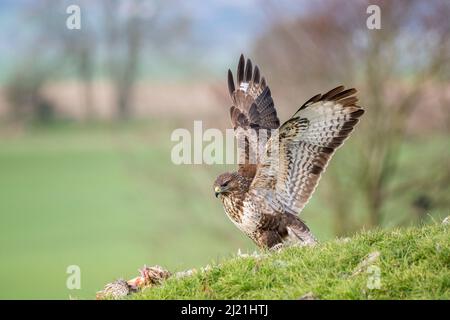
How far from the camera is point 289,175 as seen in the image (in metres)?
8.77

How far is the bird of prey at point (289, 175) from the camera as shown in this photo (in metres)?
8.48

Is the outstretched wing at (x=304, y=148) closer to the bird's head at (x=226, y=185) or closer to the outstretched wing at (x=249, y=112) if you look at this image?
the bird's head at (x=226, y=185)

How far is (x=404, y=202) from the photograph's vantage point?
19.8 metres

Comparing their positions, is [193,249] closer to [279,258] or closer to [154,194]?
[154,194]

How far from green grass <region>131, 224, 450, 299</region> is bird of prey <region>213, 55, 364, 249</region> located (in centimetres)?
103

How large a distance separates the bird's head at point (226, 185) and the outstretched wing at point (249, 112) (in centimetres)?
27

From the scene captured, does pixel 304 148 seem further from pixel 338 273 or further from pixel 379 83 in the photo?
pixel 379 83

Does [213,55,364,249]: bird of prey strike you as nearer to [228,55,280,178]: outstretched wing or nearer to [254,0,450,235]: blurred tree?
[228,55,280,178]: outstretched wing

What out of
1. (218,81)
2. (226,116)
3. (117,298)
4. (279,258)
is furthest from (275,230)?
(218,81)

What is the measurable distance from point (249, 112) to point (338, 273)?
349 centimetres

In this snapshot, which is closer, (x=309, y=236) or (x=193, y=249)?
(x=309, y=236)

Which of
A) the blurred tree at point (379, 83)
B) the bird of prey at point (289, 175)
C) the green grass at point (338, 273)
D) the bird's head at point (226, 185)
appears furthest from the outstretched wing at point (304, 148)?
the blurred tree at point (379, 83)

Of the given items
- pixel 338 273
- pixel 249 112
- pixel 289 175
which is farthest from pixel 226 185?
pixel 338 273

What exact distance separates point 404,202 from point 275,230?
11.8m
